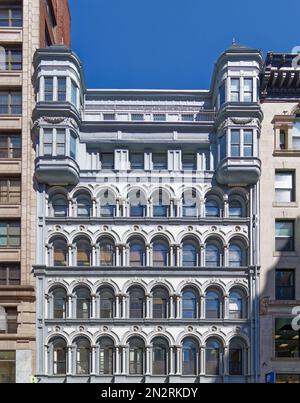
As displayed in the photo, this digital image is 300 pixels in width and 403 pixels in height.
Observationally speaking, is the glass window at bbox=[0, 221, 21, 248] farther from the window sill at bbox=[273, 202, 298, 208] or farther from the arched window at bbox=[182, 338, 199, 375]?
the window sill at bbox=[273, 202, 298, 208]

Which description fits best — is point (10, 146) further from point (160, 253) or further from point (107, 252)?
point (160, 253)

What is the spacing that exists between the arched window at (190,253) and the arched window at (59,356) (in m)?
7.51

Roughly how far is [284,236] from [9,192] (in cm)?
1491

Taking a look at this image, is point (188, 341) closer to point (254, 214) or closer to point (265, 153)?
point (254, 214)

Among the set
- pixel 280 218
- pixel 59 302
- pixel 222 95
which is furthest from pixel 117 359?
pixel 222 95

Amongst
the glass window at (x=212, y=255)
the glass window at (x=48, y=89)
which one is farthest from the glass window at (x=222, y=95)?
the glass window at (x=48, y=89)

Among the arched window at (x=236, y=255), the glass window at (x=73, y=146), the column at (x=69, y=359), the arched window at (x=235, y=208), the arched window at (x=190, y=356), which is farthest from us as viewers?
the arched window at (x=235, y=208)

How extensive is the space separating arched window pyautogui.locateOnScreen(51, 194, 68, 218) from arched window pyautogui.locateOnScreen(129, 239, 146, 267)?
3.94 metres

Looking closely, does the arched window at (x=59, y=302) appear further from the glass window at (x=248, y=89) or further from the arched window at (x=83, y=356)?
the glass window at (x=248, y=89)

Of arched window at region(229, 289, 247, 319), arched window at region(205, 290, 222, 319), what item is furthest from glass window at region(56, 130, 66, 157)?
arched window at region(229, 289, 247, 319)

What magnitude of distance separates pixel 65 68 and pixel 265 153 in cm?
1177

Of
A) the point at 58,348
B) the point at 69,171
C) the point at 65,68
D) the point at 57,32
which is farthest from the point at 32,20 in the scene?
the point at 58,348

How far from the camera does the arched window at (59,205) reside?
30578 millimetres

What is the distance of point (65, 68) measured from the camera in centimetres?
3084
